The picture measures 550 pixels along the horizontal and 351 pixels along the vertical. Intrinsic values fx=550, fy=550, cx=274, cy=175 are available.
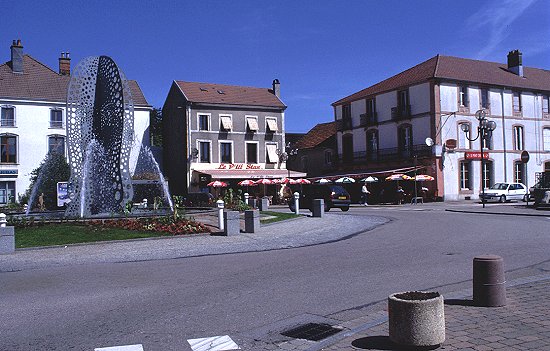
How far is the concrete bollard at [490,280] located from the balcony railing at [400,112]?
43.2 metres

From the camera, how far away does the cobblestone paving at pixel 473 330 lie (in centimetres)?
541

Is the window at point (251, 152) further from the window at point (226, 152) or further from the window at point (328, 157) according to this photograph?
the window at point (328, 157)

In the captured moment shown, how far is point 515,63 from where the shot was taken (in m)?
54.2

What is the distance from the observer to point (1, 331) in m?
6.61

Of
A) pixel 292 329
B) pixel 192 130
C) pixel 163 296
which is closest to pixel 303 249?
pixel 163 296

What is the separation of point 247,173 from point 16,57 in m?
23.3

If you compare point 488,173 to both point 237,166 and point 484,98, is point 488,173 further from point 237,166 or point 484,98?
point 237,166

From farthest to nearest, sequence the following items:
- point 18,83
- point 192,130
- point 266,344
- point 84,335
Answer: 1. point 192,130
2. point 18,83
3. point 84,335
4. point 266,344

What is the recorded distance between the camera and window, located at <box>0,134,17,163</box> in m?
46.7

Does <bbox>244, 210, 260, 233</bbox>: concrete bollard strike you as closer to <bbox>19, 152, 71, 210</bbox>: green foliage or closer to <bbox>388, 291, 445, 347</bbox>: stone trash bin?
<bbox>388, 291, 445, 347</bbox>: stone trash bin

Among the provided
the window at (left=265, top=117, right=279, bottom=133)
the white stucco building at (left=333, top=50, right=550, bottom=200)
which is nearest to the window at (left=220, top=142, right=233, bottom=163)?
the window at (left=265, top=117, right=279, bottom=133)

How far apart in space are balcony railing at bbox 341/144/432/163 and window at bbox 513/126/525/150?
396 inches

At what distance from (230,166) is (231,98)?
6967 mm

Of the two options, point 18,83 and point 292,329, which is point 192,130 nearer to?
point 18,83
